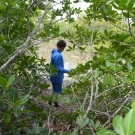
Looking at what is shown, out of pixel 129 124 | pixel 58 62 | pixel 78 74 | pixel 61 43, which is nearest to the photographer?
pixel 129 124

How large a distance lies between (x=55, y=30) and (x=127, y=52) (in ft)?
2.89

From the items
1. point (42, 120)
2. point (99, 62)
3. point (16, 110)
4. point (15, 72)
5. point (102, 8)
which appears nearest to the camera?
point (16, 110)

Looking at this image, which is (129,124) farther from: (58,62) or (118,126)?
(58,62)

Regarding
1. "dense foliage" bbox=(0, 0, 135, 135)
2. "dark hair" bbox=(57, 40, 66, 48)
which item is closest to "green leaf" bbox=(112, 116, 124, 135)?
"dense foliage" bbox=(0, 0, 135, 135)

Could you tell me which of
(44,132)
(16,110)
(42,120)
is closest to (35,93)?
(42,120)

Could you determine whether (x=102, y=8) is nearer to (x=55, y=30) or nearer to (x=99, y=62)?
(x=99, y=62)

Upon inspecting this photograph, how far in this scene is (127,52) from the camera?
5.96ft

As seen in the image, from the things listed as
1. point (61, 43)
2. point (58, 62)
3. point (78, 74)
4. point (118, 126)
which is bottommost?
point (58, 62)

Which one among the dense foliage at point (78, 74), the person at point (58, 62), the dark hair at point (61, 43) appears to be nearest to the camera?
the dense foliage at point (78, 74)

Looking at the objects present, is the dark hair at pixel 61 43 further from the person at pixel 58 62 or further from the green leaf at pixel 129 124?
the green leaf at pixel 129 124

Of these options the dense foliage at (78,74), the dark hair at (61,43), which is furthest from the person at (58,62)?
the dense foliage at (78,74)

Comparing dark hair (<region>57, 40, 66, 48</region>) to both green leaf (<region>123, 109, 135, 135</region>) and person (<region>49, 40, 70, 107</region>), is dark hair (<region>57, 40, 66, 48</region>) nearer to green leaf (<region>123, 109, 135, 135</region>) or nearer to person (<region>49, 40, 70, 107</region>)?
person (<region>49, 40, 70, 107</region>)

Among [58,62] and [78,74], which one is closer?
[78,74]

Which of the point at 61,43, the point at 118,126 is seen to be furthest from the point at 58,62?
the point at 118,126
